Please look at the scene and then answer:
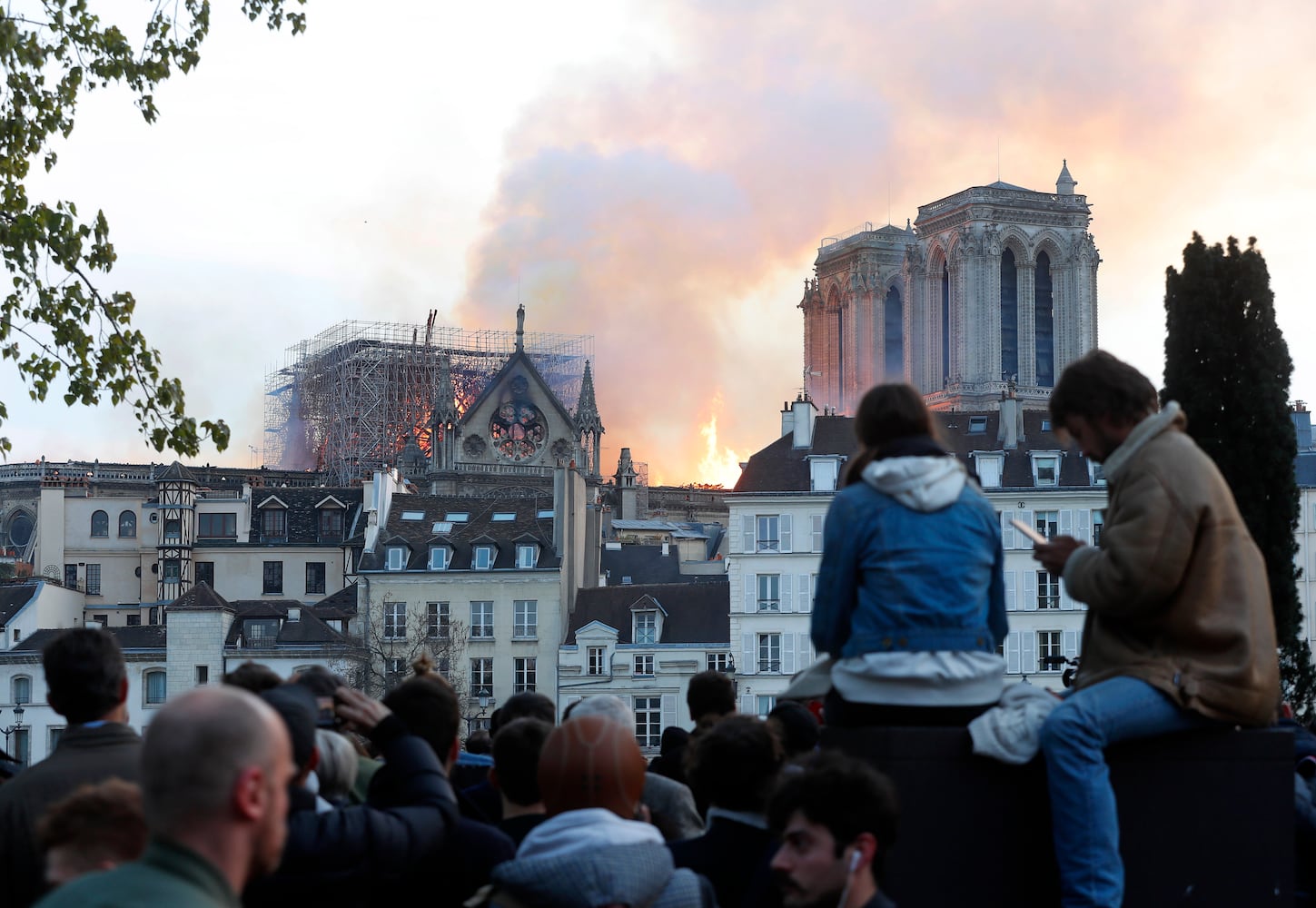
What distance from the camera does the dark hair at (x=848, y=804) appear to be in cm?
506

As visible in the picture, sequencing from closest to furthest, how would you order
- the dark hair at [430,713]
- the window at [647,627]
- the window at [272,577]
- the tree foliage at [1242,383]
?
the dark hair at [430,713] → the tree foliage at [1242,383] → the window at [647,627] → the window at [272,577]

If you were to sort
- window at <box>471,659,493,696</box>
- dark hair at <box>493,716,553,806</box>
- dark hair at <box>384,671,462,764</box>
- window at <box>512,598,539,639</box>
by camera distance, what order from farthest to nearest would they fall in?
window at <box>512,598,539,639</box>
window at <box>471,659,493,696</box>
dark hair at <box>493,716,553,806</box>
dark hair at <box>384,671,462,764</box>

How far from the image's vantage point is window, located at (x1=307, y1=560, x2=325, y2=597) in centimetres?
8256

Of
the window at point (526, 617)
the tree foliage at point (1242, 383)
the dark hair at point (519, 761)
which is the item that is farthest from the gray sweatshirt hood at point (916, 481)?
the window at point (526, 617)

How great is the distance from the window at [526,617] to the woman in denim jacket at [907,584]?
58.5 m

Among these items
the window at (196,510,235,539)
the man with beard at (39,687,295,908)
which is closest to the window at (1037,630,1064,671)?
the window at (196,510,235,539)

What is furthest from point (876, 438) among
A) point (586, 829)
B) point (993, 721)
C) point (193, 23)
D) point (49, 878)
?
point (193, 23)

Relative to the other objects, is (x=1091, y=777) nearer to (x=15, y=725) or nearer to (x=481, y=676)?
(x=481, y=676)

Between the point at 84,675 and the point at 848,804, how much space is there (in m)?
2.54

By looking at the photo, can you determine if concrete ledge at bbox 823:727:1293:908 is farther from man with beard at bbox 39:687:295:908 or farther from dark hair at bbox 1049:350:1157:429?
man with beard at bbox 39:687:295:908

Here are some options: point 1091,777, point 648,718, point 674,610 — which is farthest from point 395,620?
point 1091,777

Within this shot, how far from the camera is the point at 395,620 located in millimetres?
64938

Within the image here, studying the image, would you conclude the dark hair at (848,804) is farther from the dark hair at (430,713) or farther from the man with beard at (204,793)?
the man with beard at (204,793)

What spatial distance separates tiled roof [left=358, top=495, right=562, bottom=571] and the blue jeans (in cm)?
5970
